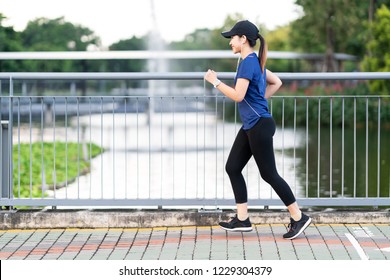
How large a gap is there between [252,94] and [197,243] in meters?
1.32

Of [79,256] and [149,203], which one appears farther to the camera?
[149,203]

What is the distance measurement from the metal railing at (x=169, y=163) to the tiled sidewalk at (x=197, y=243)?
355 millimetres

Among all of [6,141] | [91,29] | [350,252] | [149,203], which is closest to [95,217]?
[149,203]

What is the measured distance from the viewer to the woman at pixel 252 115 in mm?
8422

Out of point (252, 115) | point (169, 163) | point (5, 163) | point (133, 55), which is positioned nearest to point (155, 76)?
point (252, 115)

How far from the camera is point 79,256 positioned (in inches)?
323

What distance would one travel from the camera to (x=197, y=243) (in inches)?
342

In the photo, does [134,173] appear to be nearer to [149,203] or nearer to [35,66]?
[149,203]

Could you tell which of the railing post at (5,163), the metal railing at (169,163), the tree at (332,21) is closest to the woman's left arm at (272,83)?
the metal railing at (169,163)

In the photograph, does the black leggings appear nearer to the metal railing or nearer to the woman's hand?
the woman's hand

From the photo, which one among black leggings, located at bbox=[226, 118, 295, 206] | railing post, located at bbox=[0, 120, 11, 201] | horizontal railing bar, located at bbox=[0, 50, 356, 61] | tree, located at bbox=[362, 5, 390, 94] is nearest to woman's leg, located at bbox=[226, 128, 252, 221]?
black leggings, located at bbox=[226, 118, 295, 206]

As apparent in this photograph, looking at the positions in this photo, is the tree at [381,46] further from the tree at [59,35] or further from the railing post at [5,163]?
the tree at [59,35]

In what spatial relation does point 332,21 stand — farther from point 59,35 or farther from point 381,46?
point 59,35

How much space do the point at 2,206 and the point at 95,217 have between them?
944 millimetres
